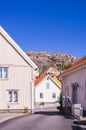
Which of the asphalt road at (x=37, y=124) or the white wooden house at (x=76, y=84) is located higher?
the white wooden house at (x=76, y=84)

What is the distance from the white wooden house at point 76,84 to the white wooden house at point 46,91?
38697 mm

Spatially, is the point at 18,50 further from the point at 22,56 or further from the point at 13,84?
the point at 13,84

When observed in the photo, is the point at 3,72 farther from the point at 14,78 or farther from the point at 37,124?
the point at 37,124

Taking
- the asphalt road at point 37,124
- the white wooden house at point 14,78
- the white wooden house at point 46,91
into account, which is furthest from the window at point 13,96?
the white wooden house at point 46,91

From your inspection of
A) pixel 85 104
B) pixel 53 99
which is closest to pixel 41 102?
pixel 53 99

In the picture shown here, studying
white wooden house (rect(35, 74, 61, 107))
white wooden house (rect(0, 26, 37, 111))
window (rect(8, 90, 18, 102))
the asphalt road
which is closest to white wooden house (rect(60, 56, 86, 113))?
white wooden house (rect(0, 26, 37, 111))

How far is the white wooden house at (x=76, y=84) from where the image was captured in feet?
97.2

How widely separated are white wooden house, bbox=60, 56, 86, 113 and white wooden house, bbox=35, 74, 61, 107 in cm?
3870

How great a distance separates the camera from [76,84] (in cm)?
3266

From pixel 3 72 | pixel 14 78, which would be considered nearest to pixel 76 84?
pixel 14 78

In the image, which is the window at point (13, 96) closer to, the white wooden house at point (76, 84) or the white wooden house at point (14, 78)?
the white wooden house at point (14, 78)

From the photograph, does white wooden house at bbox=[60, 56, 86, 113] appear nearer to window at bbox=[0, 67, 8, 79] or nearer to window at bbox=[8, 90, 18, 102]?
window at bbox=[8, 90, 18, 102]

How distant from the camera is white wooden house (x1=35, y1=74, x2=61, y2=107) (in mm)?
79125

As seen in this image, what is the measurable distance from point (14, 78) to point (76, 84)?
9.43 m
